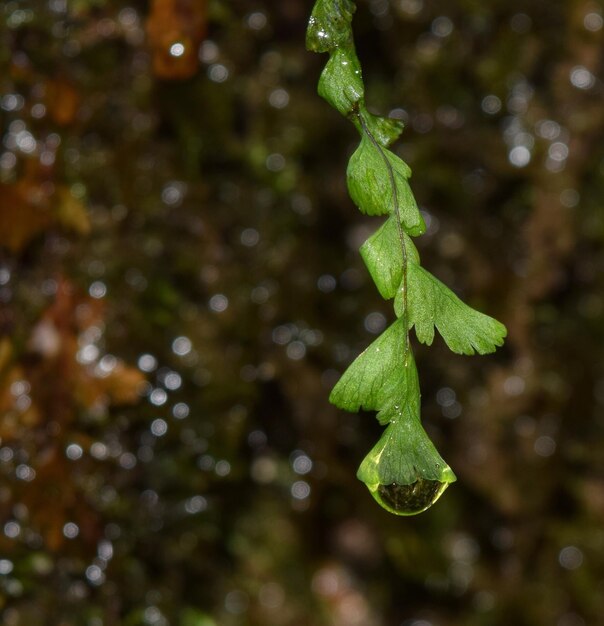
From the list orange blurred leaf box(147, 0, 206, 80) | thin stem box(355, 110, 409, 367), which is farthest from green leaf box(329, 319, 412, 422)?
orange blurred leaf box(147, 0, 206, 80)

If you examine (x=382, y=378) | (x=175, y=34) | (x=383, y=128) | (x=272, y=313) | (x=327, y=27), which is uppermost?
(x=327, y=27)

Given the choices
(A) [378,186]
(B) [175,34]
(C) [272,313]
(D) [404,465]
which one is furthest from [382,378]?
(B) [175,34]

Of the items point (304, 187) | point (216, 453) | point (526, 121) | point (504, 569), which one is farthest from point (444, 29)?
point (504, 569)

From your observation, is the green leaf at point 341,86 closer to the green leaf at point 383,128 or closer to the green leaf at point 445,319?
the green leaf at point 383,128

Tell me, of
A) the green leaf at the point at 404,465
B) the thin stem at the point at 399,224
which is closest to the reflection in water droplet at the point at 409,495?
the green leaf at the point at 404,465

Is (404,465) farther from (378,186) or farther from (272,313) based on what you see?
(272,313)
